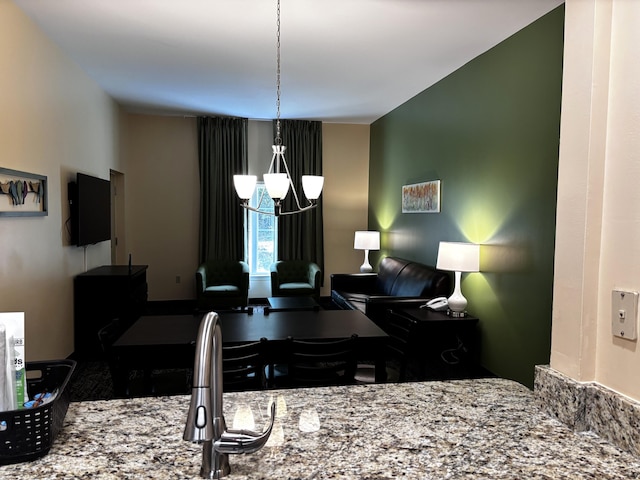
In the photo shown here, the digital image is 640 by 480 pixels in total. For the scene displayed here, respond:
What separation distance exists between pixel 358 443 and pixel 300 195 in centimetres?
589

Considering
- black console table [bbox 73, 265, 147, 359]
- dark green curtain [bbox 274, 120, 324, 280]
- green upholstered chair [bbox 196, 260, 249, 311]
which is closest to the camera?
black console table [bbox 73, 265, 147, 359]

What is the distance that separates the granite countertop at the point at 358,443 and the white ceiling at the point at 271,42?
8.63 ft

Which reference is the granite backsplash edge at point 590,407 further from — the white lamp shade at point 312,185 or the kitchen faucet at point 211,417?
the white lamp shade at point 312,185

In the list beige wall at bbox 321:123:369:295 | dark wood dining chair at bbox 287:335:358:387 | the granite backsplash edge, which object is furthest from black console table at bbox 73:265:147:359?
the granite backsplash edge

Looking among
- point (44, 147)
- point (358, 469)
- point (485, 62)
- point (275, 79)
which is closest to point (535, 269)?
point (485, 62)

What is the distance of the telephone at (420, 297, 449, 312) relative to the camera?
157 inches

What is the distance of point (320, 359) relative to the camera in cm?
237

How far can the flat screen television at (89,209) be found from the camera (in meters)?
4.10

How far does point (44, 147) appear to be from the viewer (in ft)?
11.5

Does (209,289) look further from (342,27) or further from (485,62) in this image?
(485,62)

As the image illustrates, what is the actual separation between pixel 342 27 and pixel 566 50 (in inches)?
96.8

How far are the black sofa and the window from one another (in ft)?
5.16

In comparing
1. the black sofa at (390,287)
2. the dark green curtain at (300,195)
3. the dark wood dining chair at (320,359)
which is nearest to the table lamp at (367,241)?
the black sofa at (390,287)

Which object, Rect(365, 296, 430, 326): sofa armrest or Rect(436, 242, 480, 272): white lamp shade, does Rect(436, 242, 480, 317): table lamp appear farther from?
Rect(365, 296, 430, 326): sofa armrest
